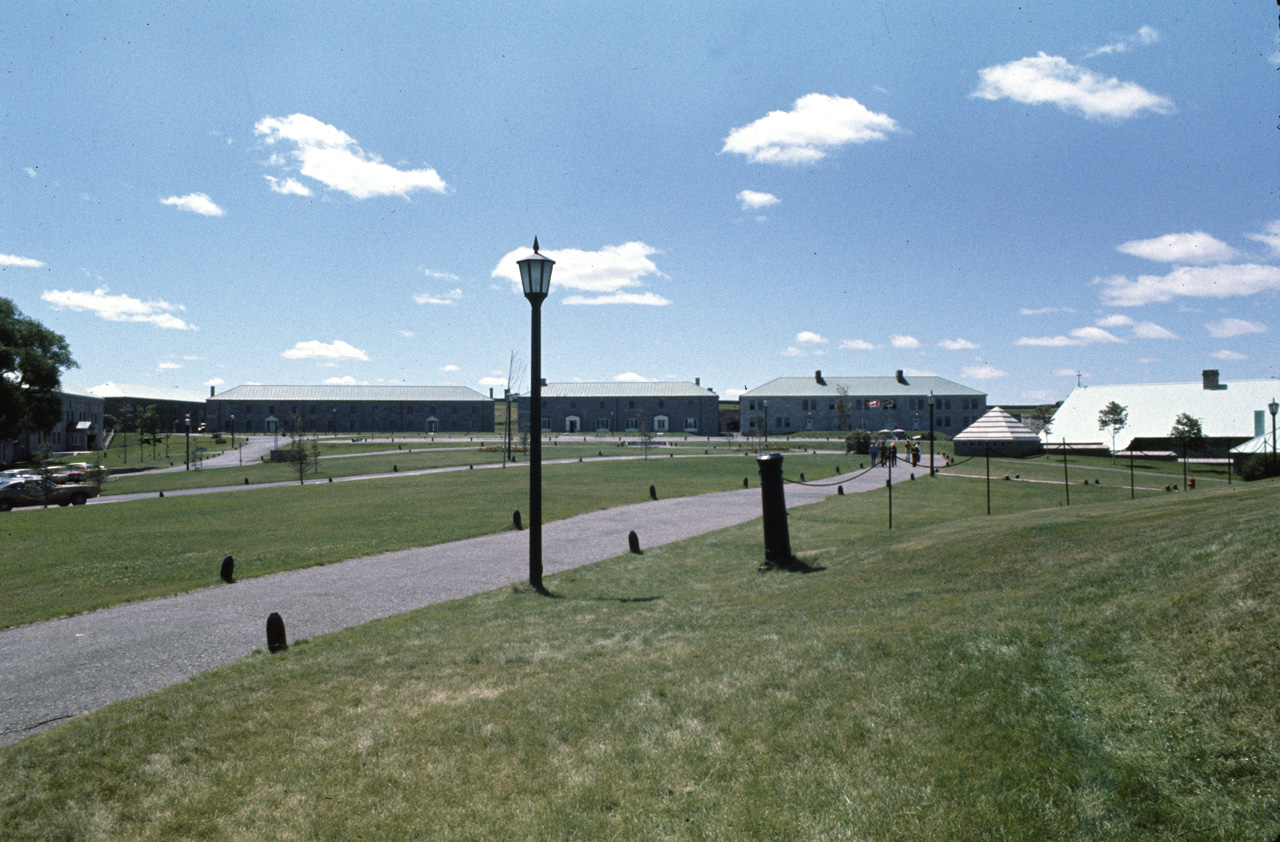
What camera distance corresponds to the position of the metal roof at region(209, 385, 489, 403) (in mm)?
115375

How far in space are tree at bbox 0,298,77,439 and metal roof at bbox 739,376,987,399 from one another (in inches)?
3136

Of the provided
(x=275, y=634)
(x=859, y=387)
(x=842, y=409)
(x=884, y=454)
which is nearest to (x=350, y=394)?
(x=842, y=409)

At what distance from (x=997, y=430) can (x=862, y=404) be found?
48.8 meters

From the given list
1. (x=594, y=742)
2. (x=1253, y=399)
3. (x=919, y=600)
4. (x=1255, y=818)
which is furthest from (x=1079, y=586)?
(x=1253, y=399)

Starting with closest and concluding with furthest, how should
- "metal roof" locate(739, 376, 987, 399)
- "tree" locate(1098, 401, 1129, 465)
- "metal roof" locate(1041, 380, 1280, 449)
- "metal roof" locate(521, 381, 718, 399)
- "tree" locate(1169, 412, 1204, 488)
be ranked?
1. "tree" locate(1169, 412, 1204, 488)
2. "metal roof" locate(1041, 380, 1280, 449)
3. "tree" locate(1098, 401, 1129, 465)
4. "metal roof" locate(739, 376, 987, 399)
5. "metal roof" locate(521, 381, 718, 399)

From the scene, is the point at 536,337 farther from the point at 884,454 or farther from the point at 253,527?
the point at 884,454

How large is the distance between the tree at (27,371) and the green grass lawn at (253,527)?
32.9m

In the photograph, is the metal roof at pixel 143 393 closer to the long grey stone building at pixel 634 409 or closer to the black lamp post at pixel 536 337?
the long grey stone building at pixel 634 409

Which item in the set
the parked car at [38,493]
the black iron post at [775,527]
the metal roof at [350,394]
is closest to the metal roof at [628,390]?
the metal roof at [350,394]

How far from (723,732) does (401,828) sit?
2.10m

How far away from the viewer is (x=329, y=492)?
102 ft

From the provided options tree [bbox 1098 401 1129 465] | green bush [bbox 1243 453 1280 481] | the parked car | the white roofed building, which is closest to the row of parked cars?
the parked car

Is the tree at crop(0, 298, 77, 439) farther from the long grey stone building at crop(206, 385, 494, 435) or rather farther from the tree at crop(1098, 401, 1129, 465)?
the tree at crop(1098, 401, 1129, 465)

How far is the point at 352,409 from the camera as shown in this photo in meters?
116
